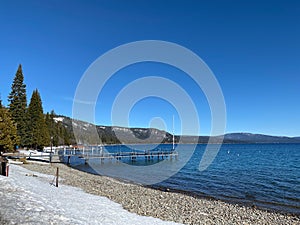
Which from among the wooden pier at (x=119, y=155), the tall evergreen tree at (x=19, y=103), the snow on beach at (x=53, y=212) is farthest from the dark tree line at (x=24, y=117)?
the snow on beach at (x=53, y=212)

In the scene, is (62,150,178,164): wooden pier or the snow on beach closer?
the snow on beach

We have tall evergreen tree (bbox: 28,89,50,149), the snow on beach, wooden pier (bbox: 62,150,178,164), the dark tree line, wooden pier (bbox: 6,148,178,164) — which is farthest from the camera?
wooden pier (bbox: 62,150,178,164)

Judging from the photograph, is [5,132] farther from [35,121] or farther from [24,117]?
[35,121]

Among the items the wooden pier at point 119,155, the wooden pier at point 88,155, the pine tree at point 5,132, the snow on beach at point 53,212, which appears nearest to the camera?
the snow on beach at point 53,212

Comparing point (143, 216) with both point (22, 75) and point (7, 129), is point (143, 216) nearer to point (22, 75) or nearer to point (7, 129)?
point (7, 129)

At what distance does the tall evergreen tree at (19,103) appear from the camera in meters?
46.1

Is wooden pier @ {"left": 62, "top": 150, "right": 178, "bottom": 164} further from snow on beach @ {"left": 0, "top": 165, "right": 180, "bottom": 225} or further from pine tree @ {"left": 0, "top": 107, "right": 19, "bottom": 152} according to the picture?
snow on beach @ {"left": 0, "top": 165, "right": 180, "bottom": 225}

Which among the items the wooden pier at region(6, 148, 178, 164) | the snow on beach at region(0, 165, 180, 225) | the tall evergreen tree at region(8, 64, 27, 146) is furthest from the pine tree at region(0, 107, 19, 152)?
the snow on beach at region(0, 165, 180, 225)

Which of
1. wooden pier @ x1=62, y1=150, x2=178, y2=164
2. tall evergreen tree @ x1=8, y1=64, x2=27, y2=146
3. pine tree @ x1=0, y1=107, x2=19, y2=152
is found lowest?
wooden pier @ x1=62, y1=150, x2=178, y2=164

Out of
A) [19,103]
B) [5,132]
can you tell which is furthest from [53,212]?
[19,103]

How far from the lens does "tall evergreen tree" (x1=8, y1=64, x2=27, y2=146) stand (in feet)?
151

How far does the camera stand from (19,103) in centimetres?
4678

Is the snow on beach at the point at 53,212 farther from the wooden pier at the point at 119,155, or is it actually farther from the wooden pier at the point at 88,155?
the wooden pier at the point at 119,155

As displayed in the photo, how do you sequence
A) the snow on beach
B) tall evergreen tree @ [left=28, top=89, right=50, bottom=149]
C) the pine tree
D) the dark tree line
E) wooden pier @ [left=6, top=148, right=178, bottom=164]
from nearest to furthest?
the snow on beach
the pine tree
wooden pier @ [left=6, top=148, right=178, bottom=164]
the dark tree line
tall evergreen tree @ [left=28, top=89, right=50, bottom=149]
